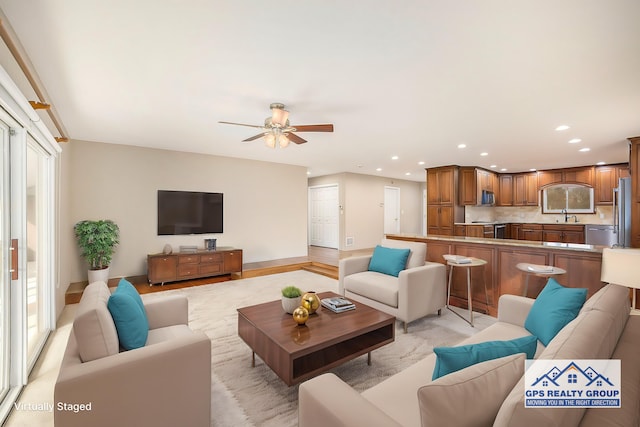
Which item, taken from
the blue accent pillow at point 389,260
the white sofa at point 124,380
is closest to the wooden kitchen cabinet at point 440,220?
the blue accent pillow at point 389,260

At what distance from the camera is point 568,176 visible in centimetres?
724

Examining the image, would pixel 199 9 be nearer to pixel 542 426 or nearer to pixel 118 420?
pixel 118 420

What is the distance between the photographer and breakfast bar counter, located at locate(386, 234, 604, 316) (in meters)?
2.94

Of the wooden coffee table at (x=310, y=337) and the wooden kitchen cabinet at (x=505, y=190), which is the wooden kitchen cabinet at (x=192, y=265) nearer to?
the wooden coffee table at (x=310, y=337)

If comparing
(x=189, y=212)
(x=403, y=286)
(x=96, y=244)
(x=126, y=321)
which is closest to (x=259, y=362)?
(x=126, y=321)

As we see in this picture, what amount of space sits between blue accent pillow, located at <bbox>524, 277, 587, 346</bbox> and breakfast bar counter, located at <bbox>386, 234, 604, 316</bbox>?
5.11 ft

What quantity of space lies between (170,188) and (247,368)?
13.4ft

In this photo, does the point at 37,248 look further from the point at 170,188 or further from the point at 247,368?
the point at 247,368

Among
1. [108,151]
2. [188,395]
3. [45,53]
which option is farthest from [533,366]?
[108,151]

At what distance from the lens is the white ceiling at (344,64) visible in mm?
1672

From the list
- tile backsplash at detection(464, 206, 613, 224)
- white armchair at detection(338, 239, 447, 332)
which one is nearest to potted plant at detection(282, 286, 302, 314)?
white armchair at detection(338, 239, 447, 332)

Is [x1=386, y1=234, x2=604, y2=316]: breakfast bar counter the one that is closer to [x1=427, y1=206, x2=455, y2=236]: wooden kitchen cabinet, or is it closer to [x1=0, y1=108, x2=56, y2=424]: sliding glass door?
[x1=427, y1=206, x2=455, y2=236]: wooden kitchen cabinet

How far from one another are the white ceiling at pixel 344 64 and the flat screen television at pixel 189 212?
154cm

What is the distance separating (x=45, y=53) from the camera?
6.88 ft
